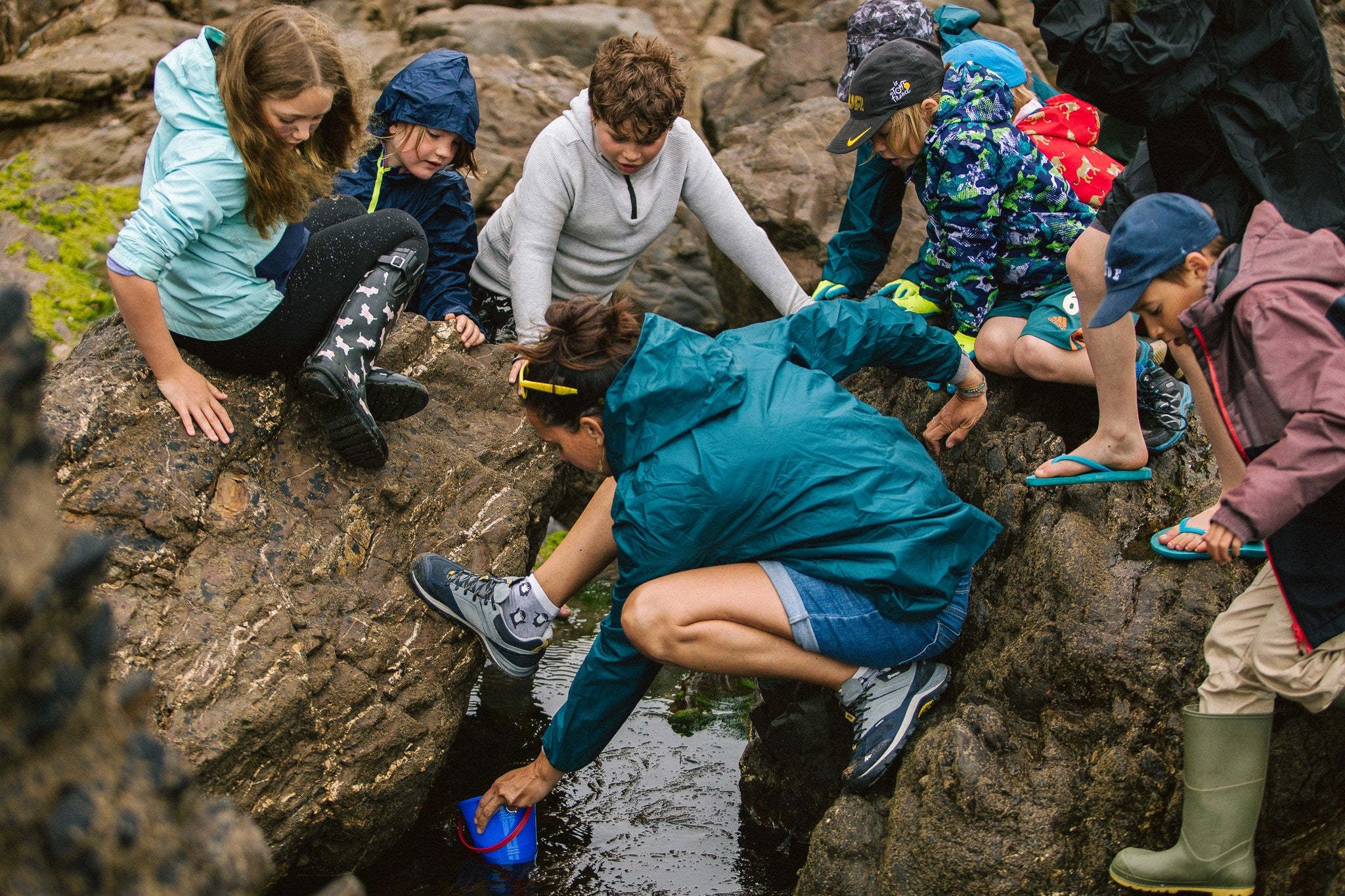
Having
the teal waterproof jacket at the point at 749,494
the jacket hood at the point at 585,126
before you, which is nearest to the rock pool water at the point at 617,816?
the teal waterproof jacket at the point at 749,494

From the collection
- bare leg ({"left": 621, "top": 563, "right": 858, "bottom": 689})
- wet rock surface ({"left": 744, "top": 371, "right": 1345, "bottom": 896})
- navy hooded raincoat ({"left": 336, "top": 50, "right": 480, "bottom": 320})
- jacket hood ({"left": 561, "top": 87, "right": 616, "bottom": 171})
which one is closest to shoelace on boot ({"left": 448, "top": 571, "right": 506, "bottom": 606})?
bare leg ({"left": 621, "top": 563, "right": 858, "bottom": 689})

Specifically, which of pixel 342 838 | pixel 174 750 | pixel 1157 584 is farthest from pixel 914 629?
pixel 174 750

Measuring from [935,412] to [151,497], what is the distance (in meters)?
2.45

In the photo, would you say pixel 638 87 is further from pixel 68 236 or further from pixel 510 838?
pixel 68 236

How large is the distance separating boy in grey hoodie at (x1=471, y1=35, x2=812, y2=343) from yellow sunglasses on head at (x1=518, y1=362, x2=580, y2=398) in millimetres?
1310

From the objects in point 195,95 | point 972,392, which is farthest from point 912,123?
point 195,95

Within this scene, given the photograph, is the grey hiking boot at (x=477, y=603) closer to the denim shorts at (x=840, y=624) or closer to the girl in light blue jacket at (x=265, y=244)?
the girl in light blue jacket at (x=265, y=244)

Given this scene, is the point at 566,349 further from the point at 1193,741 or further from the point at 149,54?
the point at 149,54

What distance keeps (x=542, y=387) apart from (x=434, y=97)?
73.2 inches

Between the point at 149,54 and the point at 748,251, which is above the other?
the point at 748,251

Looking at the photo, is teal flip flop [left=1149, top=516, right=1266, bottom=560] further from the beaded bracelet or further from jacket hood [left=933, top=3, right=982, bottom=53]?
jacket hood [left=933, top=3, right=982, bottom=53]

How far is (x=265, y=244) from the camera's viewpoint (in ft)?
10.7

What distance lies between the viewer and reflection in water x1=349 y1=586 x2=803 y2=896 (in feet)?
10.5

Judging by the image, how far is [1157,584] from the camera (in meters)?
2.96
